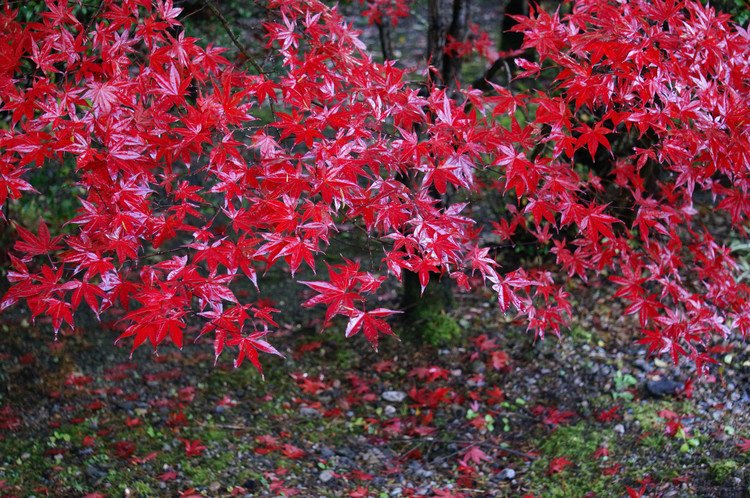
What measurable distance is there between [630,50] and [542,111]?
363 millimetres

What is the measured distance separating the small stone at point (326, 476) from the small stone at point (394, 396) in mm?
747

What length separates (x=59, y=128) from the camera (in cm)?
230

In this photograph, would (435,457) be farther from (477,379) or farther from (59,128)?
(59,128)

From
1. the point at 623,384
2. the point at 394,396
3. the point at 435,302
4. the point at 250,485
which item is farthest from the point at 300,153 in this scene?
the point at 623,384

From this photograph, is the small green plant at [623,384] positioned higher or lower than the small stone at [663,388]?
lower

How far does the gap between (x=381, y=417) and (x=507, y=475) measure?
83cm

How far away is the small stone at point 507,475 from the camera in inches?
130

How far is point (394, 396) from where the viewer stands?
4012 millimetres

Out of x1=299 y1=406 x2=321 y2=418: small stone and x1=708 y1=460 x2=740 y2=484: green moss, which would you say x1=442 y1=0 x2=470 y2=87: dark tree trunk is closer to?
x1=299 y1=406 x2=321 y2=418: small stone

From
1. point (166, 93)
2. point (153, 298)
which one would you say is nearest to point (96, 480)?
point (153, 298)

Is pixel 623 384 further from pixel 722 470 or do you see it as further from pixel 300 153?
pixel 300 153

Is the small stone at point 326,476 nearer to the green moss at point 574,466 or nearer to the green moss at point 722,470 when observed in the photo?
the green moss at point 574,466

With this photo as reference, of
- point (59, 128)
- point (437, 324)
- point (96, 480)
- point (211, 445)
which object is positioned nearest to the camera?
point (59, 128)

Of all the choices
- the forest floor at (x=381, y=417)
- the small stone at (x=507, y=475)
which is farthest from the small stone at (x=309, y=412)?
the small stone at (x=507, y=475)
